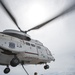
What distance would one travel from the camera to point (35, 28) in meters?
19.9

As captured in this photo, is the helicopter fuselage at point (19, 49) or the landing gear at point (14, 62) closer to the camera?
the helicopter fuselage at point (19, 49)

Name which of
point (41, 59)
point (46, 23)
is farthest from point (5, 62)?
point (46, 23)

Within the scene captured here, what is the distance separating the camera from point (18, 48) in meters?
18.3

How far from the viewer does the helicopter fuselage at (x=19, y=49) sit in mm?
17781

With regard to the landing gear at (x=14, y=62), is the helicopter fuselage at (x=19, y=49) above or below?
above

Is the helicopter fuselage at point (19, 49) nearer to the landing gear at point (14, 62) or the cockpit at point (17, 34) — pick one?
the cockpit at point (17, 34)

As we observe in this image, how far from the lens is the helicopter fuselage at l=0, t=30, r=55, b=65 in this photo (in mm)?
17781

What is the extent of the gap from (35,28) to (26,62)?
482 centimetres

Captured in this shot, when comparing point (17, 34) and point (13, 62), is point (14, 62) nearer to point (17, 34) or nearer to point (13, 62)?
point (13, 62)

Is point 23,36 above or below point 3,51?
above

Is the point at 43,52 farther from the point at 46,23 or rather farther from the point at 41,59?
the point at 46,23

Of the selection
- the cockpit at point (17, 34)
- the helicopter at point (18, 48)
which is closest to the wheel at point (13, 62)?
the helicopter at point (18, 48)

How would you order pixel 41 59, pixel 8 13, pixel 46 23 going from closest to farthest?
pixel 8 13
pixel 46 23
pixel 41 59

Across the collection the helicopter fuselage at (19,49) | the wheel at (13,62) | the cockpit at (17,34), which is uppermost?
the cockpit at (17,34)
